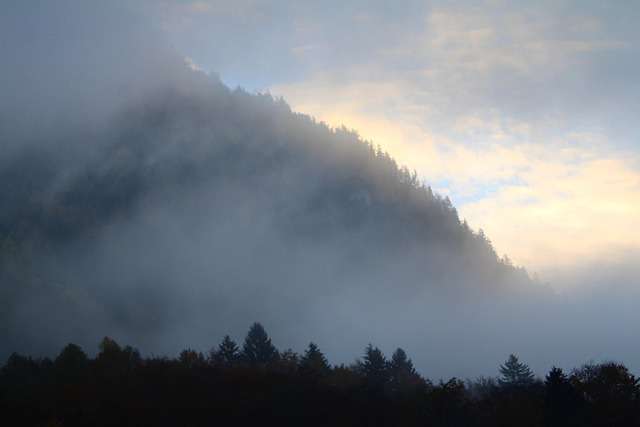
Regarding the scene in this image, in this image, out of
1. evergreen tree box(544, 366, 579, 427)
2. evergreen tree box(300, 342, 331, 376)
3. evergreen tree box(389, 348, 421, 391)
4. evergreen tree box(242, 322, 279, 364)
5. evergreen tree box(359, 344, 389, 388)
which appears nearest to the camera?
evergreen tree box(544, 366, 579, 427)

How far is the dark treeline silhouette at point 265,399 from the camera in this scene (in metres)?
49.7

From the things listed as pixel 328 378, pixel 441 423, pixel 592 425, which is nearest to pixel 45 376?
pixel 328 378

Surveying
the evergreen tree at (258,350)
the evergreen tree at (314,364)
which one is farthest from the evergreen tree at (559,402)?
the evergreen tree at (258,350)

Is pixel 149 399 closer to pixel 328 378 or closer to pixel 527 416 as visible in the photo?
pixel 328 378

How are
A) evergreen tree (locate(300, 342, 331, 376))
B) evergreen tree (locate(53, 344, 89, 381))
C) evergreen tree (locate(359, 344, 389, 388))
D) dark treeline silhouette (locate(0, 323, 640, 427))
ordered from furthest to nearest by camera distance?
evergreen tree (locate(359, 344, 389, 388)) < evergreen tree (locate(300, 342, 331, 376)) < evergreen tree (locate(53, 344, 89, 381)) < dark treeline silhouette (locate(0, 323, 640, 427))

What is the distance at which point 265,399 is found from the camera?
54.5m

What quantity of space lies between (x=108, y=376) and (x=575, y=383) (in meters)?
45.2

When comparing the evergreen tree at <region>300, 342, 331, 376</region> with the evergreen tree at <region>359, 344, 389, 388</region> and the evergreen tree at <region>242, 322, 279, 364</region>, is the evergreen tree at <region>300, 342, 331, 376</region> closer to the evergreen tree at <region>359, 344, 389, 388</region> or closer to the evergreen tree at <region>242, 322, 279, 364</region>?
the evergreen tree at <region>359, 344, 389, 388</region>

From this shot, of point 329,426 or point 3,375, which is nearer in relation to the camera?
point 329,426

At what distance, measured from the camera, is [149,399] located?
53.1 m

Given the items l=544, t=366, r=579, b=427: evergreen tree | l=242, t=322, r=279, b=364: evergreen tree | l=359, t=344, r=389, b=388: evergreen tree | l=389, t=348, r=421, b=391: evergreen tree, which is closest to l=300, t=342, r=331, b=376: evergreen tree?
l=359, t=344, r=389, b=388: evergreen tree

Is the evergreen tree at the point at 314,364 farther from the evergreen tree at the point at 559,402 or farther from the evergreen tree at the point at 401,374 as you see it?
the evergreen tree at the point at 559,402

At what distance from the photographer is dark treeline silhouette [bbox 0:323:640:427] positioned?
49719 mm

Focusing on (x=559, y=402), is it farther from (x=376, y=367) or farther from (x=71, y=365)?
(x=71, y=365)
